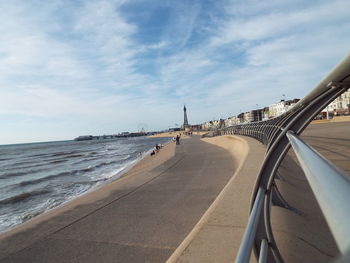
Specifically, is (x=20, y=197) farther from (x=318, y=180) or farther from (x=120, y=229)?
(x=318, y=180)

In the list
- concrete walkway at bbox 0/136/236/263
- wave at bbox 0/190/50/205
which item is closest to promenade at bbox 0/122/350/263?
concrete walkway at bbox 0/136/236/263

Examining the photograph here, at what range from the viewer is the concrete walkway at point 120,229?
408 cm

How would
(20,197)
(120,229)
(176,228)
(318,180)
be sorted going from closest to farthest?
(318,180), (176,228), (120,229), (20,197)

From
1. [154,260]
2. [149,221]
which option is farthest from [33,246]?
[154,260]

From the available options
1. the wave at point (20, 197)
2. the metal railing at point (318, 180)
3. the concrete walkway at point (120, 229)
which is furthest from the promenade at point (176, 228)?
the wave at point (20, 197)

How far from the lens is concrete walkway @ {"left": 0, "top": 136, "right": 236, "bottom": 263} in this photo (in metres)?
4.08

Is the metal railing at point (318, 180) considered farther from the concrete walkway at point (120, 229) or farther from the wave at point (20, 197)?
the wave at point (20, 197)

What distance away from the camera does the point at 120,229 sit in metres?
4.94

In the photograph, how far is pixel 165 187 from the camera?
8.06 m

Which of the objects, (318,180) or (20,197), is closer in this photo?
(318,180)

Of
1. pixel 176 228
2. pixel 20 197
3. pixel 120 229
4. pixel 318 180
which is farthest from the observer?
pixel 20 197

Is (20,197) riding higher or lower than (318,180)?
lower

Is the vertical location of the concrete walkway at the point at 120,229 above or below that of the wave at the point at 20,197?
above

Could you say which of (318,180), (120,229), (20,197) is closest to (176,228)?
(120,229)
